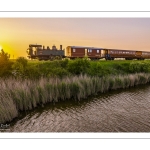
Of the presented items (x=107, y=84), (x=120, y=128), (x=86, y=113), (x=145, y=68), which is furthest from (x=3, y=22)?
(x=145, y=68)

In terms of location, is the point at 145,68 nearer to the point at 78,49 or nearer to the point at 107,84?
the point at 107,84

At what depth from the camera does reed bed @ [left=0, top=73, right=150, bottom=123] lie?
5113 mm

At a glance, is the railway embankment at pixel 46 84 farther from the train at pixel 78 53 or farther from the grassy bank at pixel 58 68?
the train at pixel 78 53

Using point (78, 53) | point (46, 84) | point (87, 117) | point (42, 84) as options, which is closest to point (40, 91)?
point (42, 84)

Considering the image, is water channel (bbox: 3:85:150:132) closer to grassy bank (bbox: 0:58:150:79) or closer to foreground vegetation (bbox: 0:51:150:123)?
foreground vegetation (bbox: 0:51:150:123)

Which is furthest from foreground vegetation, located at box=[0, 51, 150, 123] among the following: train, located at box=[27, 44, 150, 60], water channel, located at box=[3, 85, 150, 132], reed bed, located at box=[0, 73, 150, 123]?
train, located at box=[27, 44, 150, 60]

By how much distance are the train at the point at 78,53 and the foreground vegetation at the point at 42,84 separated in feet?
14.1

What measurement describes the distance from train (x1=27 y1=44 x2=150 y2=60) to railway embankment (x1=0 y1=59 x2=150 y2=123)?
4.05 metres

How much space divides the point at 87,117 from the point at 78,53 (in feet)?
45.6

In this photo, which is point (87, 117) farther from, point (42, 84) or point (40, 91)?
point (42, 84)

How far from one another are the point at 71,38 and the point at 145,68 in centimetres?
990

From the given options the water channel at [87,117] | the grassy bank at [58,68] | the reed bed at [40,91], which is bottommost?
the water channel at [87,117]

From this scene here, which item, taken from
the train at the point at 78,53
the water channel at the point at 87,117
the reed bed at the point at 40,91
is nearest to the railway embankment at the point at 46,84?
the reed bed at the point at 40,91

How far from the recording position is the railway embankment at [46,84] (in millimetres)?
5613
